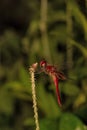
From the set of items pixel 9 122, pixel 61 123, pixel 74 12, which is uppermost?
pixel 74 12

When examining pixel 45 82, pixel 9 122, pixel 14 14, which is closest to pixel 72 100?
pixel 45 82

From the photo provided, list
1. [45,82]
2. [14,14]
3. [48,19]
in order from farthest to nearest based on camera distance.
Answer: [14,14] < [48,19] < [45,82]

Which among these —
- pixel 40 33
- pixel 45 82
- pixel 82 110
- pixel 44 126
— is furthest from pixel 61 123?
pixel 40 33

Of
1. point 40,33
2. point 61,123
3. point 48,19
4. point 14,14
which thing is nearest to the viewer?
point 61,123

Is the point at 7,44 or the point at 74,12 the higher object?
the point at 7,44

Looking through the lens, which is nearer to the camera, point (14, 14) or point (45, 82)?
point (45, 82)

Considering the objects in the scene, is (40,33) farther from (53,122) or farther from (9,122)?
(53,122)

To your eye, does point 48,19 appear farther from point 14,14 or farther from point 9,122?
point 14,14
